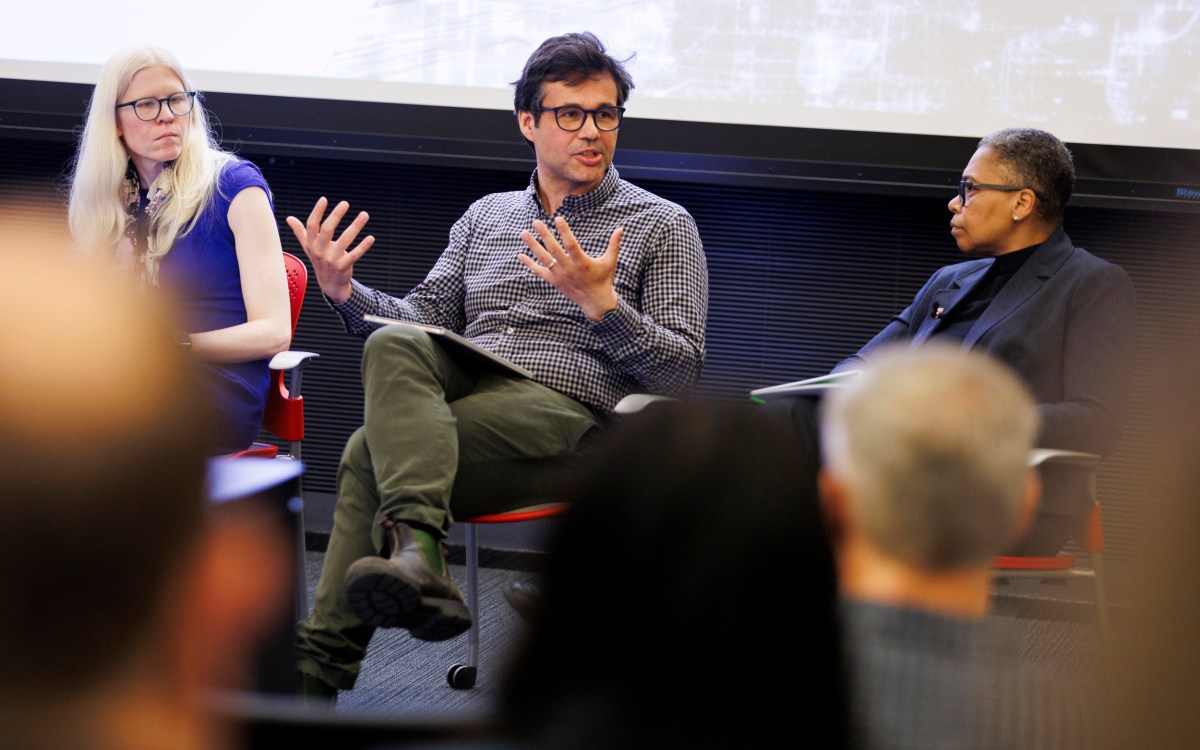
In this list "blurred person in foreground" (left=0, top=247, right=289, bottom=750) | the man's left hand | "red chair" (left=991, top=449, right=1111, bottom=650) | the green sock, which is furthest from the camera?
the man's left hand

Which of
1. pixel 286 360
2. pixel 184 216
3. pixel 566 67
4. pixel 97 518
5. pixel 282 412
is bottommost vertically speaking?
pixel 282 412

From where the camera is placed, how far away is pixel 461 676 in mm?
2164

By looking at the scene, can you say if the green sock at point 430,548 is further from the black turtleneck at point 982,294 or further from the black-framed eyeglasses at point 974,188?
the black-framed eyeglasses at point 974,188

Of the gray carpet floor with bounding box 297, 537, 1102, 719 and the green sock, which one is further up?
the green sock

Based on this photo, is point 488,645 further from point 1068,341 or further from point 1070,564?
point 1068,341

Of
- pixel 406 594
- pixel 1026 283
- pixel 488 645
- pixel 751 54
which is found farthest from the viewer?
pixel 751 54

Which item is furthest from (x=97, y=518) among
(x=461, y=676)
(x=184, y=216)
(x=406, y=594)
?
(x=184, y=216)

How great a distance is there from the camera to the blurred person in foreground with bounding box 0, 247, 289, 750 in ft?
1.65

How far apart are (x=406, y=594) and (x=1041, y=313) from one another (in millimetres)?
1289

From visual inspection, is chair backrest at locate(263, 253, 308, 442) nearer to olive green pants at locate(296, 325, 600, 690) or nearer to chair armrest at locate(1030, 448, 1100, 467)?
olive green pants at locate(296, 325, 600, 690)

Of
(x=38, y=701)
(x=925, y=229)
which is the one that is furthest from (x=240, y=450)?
(x=925, y=229)

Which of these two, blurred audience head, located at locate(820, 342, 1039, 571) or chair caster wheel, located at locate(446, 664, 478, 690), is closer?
blurred audience head, located at locate(820, 342, 1039, 571)

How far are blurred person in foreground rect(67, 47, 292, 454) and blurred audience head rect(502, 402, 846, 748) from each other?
5.54 feet

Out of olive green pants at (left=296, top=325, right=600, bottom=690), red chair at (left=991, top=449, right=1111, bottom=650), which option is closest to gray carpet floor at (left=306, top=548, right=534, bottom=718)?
olive green pants at (left=296, top=325, right=600, bottom=690)
